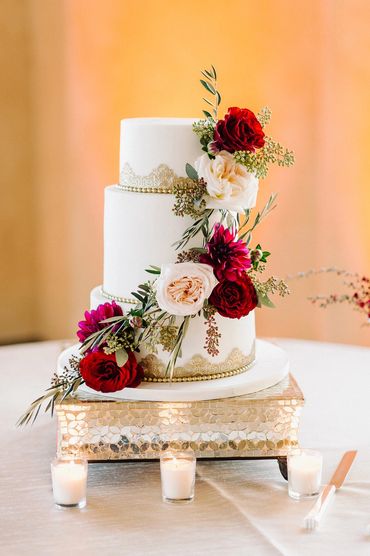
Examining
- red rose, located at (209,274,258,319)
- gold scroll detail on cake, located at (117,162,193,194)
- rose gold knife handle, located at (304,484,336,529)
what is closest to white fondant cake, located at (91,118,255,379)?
gold scroll detail on cake, located at (117,162,193,194)

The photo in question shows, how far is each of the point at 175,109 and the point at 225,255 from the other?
8.05ft

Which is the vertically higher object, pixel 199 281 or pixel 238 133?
pixel 238 133

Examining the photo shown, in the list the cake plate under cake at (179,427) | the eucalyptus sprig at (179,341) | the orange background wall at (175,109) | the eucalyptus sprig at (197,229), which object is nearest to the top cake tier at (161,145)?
the eucalyptus sprig at (197,229)

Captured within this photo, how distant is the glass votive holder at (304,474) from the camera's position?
1903 mm

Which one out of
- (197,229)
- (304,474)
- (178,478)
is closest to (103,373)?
(178,478)

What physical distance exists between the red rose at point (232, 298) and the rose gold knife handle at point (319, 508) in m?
0.44

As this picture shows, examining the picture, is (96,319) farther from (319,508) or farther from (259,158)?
(319,508)

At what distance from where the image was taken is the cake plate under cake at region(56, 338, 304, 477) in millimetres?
2016

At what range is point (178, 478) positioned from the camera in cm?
187

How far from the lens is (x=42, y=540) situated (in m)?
1.70

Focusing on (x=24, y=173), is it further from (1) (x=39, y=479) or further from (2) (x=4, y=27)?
(1) (x=39, y=479)

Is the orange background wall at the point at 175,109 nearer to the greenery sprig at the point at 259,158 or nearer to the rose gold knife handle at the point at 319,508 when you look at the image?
the greenery sprig at the point at 259,158

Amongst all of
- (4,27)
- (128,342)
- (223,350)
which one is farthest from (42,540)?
(4,27)

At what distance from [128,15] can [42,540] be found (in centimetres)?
313
